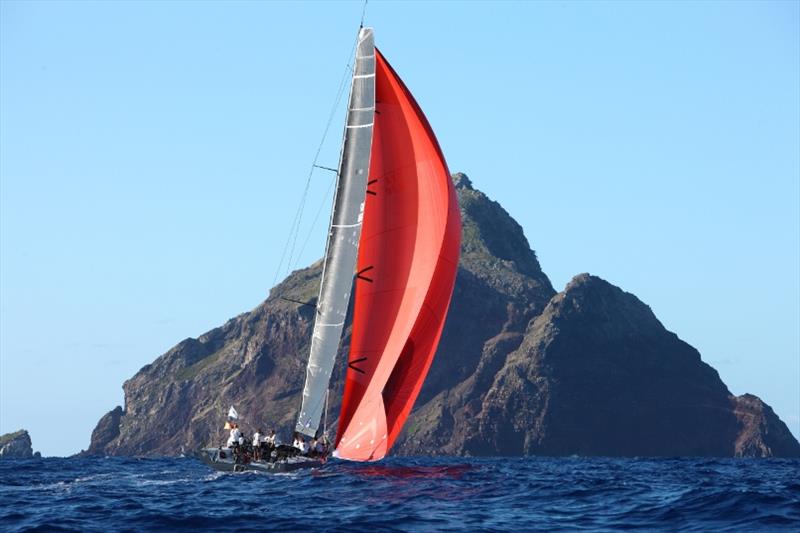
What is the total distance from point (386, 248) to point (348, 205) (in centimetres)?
224

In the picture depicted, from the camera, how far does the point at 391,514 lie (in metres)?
34.8

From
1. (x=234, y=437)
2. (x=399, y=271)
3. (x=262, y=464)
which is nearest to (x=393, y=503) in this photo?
(x=399, y=271)

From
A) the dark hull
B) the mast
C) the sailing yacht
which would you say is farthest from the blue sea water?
the mast

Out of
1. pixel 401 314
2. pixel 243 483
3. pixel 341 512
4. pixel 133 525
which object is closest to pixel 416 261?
pixel 401 314

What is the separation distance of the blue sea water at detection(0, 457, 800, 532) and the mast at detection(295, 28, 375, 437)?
6133 millimetres

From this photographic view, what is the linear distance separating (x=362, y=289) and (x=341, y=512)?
44.6 feet

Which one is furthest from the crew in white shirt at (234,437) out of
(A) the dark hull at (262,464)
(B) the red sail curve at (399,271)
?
(B) the red sail curve at (399,271)

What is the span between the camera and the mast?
47.3m

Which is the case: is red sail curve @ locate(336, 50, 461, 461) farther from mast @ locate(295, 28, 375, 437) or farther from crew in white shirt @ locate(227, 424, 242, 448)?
crew in white shirt @ locate(227, 424, 242, 448)

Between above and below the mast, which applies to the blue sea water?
below

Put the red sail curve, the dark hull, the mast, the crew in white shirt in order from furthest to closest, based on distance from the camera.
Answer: the crew in white shirt
the dark hull
the mast
the red sail curve

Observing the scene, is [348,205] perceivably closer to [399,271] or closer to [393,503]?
[399,271]

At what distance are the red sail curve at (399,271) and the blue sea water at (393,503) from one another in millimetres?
2926

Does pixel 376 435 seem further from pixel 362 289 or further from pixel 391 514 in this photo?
pixel 391 514
